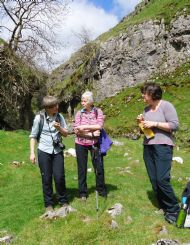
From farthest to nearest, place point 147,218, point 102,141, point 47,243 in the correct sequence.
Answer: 1. point 102,141
2. point 147,218
3. point 47,243

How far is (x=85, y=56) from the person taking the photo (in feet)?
212

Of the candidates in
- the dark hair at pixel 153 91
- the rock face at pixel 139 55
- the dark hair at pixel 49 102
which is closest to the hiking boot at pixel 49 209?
the dark hair at pixel 49 102

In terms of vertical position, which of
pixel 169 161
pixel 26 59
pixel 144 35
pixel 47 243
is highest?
pixel 144 35

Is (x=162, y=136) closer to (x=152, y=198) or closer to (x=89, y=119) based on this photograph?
(x=89, y=119)

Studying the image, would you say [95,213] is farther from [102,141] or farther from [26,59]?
[26,59]

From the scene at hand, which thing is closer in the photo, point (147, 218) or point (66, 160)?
point (147, 218)

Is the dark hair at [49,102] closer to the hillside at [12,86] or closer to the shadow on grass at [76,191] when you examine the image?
the shadow on grass at [76,191]

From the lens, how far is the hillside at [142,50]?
43.6 m

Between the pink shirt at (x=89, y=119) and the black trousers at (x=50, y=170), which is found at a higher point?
the pink shirt at (x=89, y=119)

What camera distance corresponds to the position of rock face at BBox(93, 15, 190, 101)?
43469 mm

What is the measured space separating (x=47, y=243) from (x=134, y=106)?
30826 mm

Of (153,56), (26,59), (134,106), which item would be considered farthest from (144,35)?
(26,59)

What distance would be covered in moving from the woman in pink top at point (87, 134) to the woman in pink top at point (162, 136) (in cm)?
113

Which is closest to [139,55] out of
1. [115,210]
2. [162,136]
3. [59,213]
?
[162,136]
